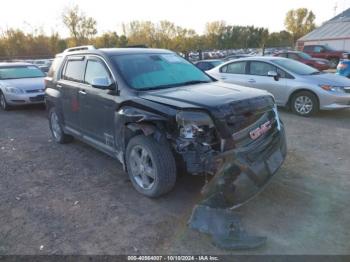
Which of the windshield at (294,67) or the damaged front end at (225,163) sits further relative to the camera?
the windshield at (294,67)

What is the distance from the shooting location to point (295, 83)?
7820 millimetres

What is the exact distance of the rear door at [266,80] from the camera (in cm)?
812

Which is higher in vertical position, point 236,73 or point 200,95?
point 200,95

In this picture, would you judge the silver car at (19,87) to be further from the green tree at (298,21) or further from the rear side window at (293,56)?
the green tree at (298,21)

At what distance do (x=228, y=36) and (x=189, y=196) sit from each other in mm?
70062

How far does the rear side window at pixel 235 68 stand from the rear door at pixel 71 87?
17.3 ft

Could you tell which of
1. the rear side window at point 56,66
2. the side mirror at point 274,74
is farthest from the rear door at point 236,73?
the rear side window at point 56,66

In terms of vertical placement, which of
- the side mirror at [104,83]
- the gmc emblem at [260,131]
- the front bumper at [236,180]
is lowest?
the front bumper at [236,180]

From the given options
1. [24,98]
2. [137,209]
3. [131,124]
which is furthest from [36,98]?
[137,209]

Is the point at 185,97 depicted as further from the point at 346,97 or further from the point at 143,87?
the point at 346,97

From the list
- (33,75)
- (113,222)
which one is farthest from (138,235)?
(33,75)

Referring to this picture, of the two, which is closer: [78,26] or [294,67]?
[294,67]

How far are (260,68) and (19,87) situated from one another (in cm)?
738

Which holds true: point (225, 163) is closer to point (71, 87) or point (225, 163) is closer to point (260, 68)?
point (71, 87)
